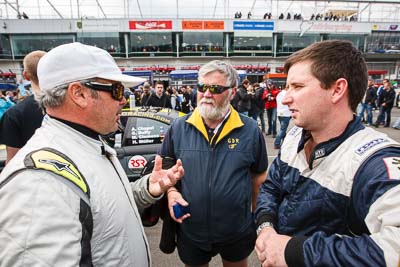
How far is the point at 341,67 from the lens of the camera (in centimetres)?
126

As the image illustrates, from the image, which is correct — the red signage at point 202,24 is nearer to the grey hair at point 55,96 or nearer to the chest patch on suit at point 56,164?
the grey hair at point 55,96

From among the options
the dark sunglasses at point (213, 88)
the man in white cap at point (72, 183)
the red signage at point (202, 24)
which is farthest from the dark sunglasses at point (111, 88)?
the red signage at point (202, 24)

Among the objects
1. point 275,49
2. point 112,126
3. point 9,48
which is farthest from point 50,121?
point 9,48

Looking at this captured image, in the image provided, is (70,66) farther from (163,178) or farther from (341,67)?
(341,67)

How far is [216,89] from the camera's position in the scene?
225 cm

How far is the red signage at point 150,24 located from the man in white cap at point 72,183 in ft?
128

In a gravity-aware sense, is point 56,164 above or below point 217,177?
above

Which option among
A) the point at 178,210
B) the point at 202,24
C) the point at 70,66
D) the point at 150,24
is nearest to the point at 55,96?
the point at 70,66

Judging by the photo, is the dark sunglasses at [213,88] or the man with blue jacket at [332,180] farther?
the dark sunglasses at [213,88]

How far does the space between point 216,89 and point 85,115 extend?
1.21 meters

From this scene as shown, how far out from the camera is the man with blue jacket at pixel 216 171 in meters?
2.02

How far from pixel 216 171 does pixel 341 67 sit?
1111 millimetres

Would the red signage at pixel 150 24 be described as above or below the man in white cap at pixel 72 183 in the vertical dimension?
above

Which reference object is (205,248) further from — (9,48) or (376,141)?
(9,48)
